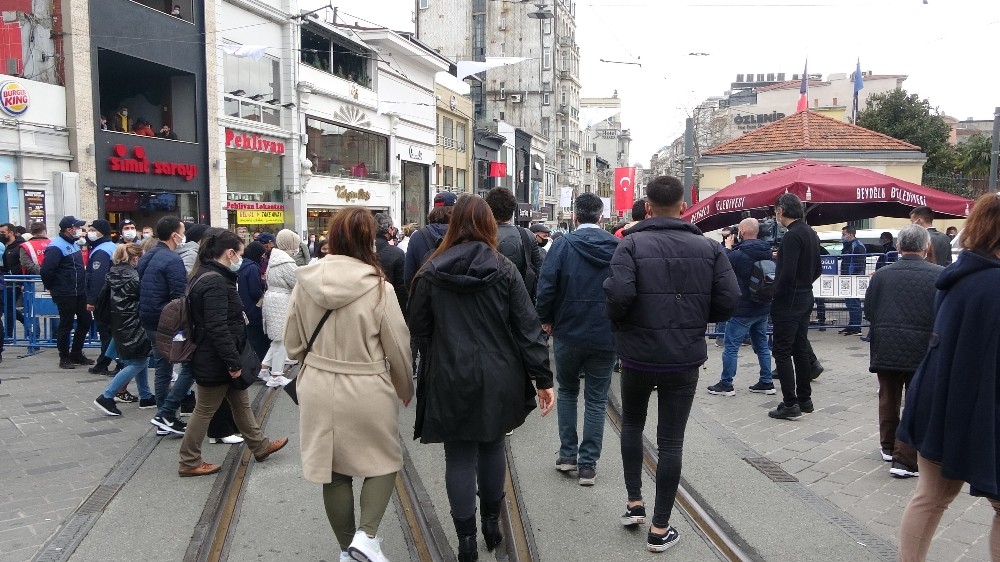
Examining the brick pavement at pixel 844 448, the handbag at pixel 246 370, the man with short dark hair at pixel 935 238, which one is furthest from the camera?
the man with short dark hair at pixel 935 238

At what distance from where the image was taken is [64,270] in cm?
956

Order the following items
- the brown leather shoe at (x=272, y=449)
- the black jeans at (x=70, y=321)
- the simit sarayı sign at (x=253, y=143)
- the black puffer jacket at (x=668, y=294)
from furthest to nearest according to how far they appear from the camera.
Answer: the simit sarayı sign at (x=253, y=143) → the black jeans at (x=70, y=321) → the brown leather shoe at (x=272, y=449) → the black puffer jacket at (x=668, y=294)

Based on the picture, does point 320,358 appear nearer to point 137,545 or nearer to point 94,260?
point 137,545

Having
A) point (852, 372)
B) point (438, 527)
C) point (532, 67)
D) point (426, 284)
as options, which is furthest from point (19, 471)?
point (532, 67)

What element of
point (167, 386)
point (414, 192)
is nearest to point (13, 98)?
point (167, 386)

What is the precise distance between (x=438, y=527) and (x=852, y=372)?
6.66m

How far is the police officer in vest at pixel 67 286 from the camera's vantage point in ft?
31.2

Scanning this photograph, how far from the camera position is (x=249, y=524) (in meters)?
4.63

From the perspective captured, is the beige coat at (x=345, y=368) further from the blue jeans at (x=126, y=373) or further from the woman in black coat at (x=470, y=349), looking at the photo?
the blue jeans at (x=126, y=373)

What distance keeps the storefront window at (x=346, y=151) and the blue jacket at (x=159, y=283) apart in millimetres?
23127

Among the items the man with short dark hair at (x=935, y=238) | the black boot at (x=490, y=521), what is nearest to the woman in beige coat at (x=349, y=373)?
the black boot at (x=490, y=521)

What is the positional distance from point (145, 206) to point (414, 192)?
67.0ft

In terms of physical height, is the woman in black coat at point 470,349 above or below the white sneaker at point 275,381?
above

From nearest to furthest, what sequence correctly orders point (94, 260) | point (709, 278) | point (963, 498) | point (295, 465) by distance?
point (709, 278)
point (963, 498)
point (295, 465)
point (94, 260)
